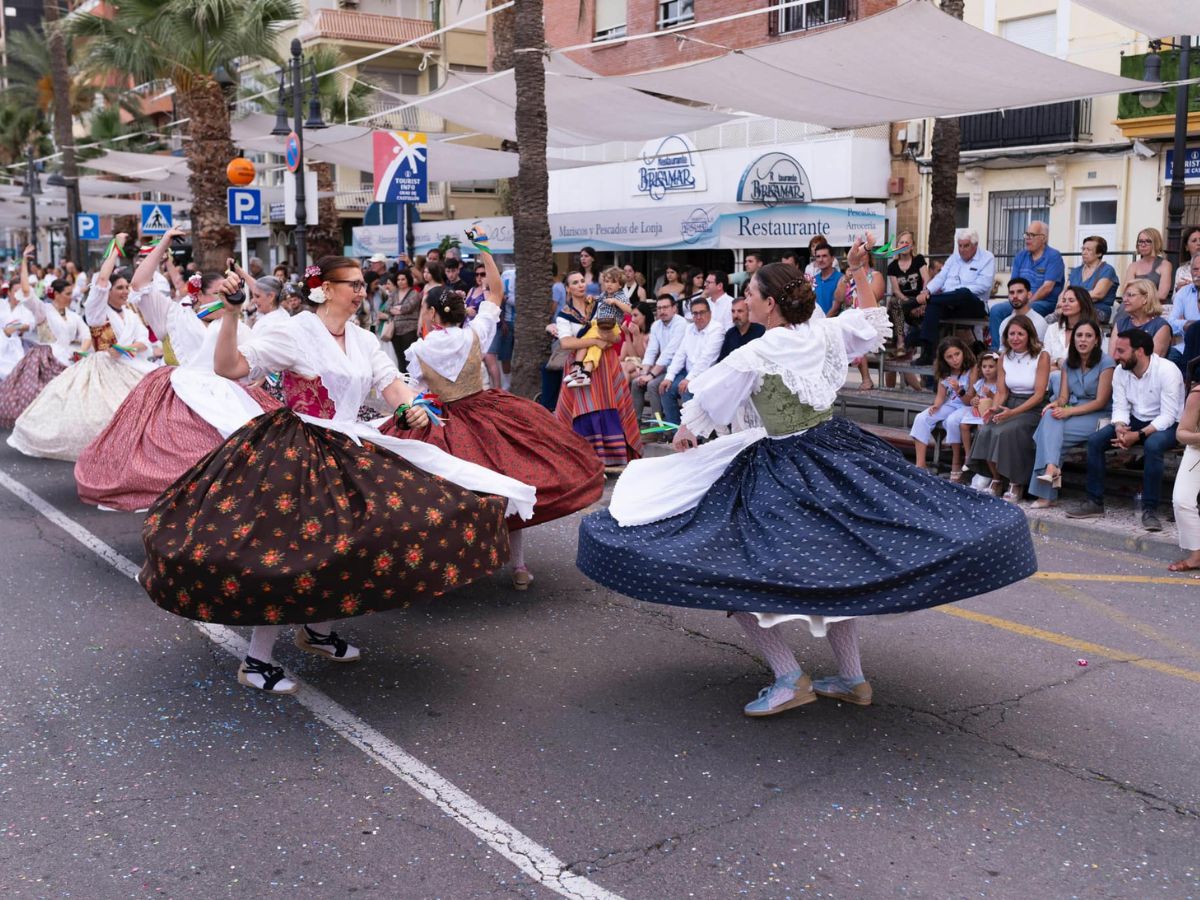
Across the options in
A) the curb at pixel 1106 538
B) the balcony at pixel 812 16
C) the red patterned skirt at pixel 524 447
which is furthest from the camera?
the balcony at pixel 812 16

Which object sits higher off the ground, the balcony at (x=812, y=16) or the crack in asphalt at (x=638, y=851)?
the balcony at (x=812, y=16)

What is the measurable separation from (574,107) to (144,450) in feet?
31.3

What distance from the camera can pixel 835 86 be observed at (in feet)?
41.2

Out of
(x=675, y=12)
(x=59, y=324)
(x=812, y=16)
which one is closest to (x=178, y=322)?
(x=59, y=324)

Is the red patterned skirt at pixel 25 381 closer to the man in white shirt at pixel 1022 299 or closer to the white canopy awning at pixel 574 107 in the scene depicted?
the white canopy awning at pixel 574 107

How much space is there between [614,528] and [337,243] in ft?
107

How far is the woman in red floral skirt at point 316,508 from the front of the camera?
4.81 metres

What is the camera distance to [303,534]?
4.86 m

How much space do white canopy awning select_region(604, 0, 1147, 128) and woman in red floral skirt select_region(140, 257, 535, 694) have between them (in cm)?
653

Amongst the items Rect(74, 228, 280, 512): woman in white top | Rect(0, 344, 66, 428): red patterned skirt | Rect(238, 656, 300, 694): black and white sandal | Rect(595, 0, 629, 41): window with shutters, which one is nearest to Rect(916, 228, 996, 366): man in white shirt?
Rect(74, 228, 280, 512): woman in white top

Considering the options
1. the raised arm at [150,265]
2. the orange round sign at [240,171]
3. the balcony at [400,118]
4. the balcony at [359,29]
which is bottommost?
the raised arm at [150,265]

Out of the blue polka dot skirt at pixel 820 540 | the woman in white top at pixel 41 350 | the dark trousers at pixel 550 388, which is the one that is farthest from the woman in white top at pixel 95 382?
the blue polka dot skirt at pixel 820 540

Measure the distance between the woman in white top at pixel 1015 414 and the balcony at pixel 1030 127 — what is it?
42.8ft

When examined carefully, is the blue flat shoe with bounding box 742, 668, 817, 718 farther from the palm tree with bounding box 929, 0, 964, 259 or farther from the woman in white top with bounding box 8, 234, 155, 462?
the palm tree with bounding box 929, 0, 964, 259
